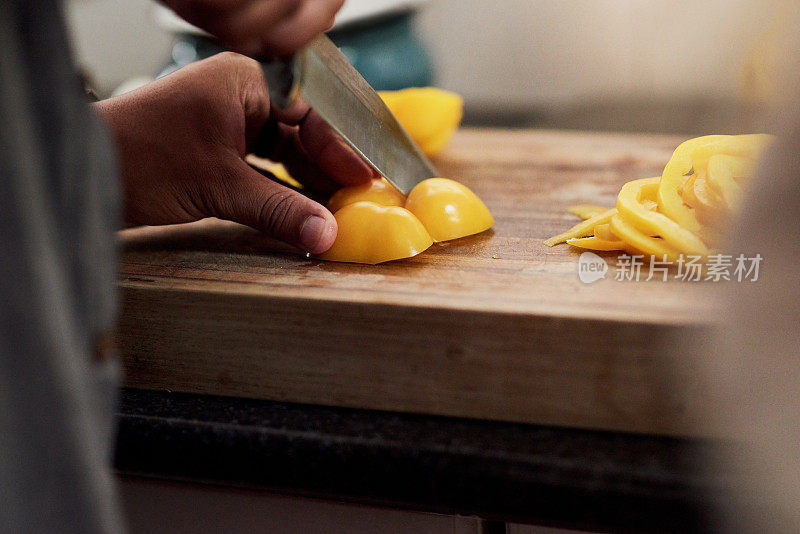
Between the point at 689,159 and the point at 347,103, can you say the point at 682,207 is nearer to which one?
the point at 689,159

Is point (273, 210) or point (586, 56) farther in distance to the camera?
point (586, 56)

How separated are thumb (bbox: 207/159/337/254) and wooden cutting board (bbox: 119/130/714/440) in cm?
2

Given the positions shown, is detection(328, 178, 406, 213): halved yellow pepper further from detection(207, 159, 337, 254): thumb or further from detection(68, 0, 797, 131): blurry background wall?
detection(68, 0, 797, 131): blurry background wall

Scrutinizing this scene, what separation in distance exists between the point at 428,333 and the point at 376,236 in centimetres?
16

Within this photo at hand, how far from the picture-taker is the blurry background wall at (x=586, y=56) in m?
1.76

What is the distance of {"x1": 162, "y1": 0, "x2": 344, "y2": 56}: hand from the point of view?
1.56 feet

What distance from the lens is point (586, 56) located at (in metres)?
1.84

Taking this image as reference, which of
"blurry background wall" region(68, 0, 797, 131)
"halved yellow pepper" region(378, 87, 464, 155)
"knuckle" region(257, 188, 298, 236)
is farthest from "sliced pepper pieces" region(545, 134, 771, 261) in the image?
"blurry background wall" region(68, 0, 797, 131)

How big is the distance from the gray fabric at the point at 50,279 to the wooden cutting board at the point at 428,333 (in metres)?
0.18

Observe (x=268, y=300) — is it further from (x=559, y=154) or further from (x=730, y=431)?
(x=559, y=154)

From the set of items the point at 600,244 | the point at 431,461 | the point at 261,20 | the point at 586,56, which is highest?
the point at 261,20

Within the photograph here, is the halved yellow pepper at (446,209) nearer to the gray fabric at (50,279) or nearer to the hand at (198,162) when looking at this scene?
the hand at (198,162)

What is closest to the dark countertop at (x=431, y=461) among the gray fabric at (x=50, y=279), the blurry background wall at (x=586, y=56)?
the gray fabric at (x=50, y=279)

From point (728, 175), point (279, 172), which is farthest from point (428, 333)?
point (279, 172)
